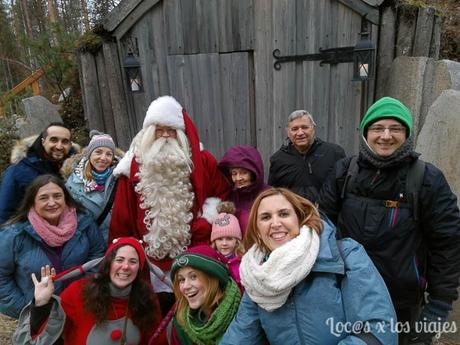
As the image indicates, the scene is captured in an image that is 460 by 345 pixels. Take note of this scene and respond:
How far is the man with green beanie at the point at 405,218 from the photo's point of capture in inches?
75.5

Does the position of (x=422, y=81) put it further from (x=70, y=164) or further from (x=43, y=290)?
(x=43, y=290)

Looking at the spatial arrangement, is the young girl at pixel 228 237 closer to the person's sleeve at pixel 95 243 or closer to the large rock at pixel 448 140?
the person's sleeve at pixel 95 243

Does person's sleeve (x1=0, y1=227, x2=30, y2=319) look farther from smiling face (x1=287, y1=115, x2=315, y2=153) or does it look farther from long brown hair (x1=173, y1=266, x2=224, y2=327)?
smiling face (x1=287, y1=115, x2=315, y2=153)

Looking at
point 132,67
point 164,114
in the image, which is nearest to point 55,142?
point 164,114

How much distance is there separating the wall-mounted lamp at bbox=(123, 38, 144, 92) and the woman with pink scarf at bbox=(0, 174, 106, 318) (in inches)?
97.0

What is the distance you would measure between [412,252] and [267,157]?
3024 mm

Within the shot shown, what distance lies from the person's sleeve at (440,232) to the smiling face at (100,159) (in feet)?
7.83

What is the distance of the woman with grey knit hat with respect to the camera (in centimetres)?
301

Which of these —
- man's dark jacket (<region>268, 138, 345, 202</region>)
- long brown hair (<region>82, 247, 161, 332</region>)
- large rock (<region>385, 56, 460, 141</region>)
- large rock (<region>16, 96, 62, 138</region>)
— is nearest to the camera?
long brown hair (<region>82, 247, 161, 332</region>)

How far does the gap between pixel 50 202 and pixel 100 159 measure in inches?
26.7

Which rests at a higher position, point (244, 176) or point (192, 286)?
point (244, 176)

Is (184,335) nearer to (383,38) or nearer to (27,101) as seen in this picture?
(383,38)

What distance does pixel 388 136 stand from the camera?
1.95m

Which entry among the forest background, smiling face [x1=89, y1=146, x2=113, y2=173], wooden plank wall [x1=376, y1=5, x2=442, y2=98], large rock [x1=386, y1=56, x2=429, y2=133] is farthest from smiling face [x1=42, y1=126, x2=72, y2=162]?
wooden plank wall [x1=376, y1=5, x2=442, y2=98]
